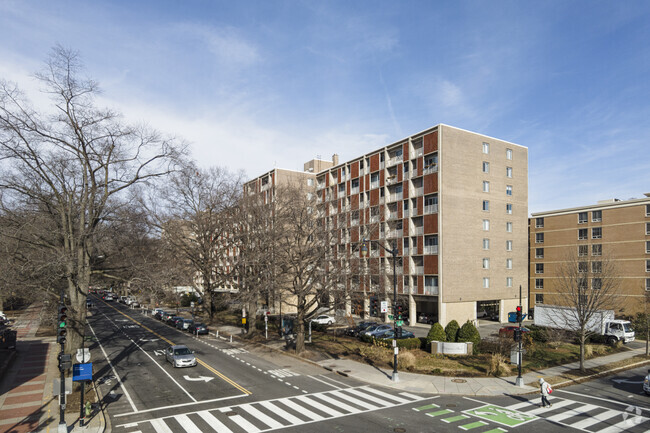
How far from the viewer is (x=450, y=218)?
52406 mm

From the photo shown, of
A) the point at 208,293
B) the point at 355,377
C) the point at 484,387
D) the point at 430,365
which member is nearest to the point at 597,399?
the point at 484,387

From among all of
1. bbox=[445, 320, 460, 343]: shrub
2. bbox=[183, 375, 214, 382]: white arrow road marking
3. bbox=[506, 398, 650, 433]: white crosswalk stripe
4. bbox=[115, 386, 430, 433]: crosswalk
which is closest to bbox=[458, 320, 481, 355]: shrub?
bbox=[445, 320, 460, 343]: shrub

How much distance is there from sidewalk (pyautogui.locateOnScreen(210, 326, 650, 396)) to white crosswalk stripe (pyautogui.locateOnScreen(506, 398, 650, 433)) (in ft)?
7.64

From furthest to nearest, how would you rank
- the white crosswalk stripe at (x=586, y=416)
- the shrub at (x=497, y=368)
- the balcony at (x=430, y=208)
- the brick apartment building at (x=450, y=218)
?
the balcony at (x=430, y=208) < the brick apartment building at (x=450, y=218) < the shrub at (x=497, y=368) < the white crosswalk stripe at (x=586, y=416)

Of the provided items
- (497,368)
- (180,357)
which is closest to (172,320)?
(180,357)

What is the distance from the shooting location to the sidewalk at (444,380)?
925 inches

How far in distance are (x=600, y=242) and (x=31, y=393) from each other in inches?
2646

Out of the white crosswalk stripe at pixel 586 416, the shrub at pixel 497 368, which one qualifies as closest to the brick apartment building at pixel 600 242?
the shrub at pixel 497 368

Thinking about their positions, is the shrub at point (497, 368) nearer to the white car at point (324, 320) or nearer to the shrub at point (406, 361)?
the shrub at point (406, 361)

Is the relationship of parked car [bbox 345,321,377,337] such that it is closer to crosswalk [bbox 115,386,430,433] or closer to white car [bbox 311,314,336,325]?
white car [bbox 311,314,336,325]

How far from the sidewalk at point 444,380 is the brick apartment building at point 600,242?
25.0 meters

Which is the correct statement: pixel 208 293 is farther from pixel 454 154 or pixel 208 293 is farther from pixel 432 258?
pixel 454 154

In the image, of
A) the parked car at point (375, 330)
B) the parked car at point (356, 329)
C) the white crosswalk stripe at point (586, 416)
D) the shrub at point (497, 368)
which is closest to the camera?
the white crosswalk stripe at point (586, 416)

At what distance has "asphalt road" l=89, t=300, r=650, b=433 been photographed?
1778 centimetres
